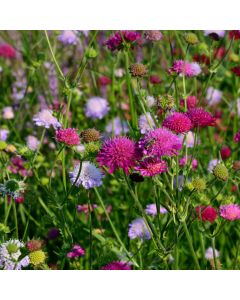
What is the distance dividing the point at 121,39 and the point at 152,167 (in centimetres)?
55

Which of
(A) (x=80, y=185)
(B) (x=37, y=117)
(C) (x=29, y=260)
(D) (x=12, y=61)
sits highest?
(D) (x=12, y=61)

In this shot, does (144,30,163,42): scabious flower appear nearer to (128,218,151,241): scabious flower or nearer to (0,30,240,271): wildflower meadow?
(0,30,240,271): wildflower meadow

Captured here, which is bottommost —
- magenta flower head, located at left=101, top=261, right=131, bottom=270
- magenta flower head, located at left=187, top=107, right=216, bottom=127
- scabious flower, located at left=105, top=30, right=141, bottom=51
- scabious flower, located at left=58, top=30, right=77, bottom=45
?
magenta flower head, located at left=101, top=261, right=131, bottom=270

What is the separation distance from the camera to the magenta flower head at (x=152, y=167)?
1103mm

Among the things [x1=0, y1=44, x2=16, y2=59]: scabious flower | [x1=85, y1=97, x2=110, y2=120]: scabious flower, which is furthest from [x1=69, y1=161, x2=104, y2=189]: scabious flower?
[x1=0, y1=44, x2=16, y2=59]: scabious flower

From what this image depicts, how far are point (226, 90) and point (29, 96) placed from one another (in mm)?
987

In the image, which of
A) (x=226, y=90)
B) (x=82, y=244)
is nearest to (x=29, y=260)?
(x=82, y=244)

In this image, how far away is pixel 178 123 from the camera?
3.77ft

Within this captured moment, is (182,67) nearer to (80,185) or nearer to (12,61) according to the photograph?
(80,185)

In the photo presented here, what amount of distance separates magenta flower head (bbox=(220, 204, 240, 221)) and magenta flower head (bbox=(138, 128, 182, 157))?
230 millimetres

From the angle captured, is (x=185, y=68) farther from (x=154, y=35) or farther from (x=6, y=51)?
(x=6, y=51)

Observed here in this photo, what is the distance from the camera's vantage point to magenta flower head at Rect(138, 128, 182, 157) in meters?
1.11
